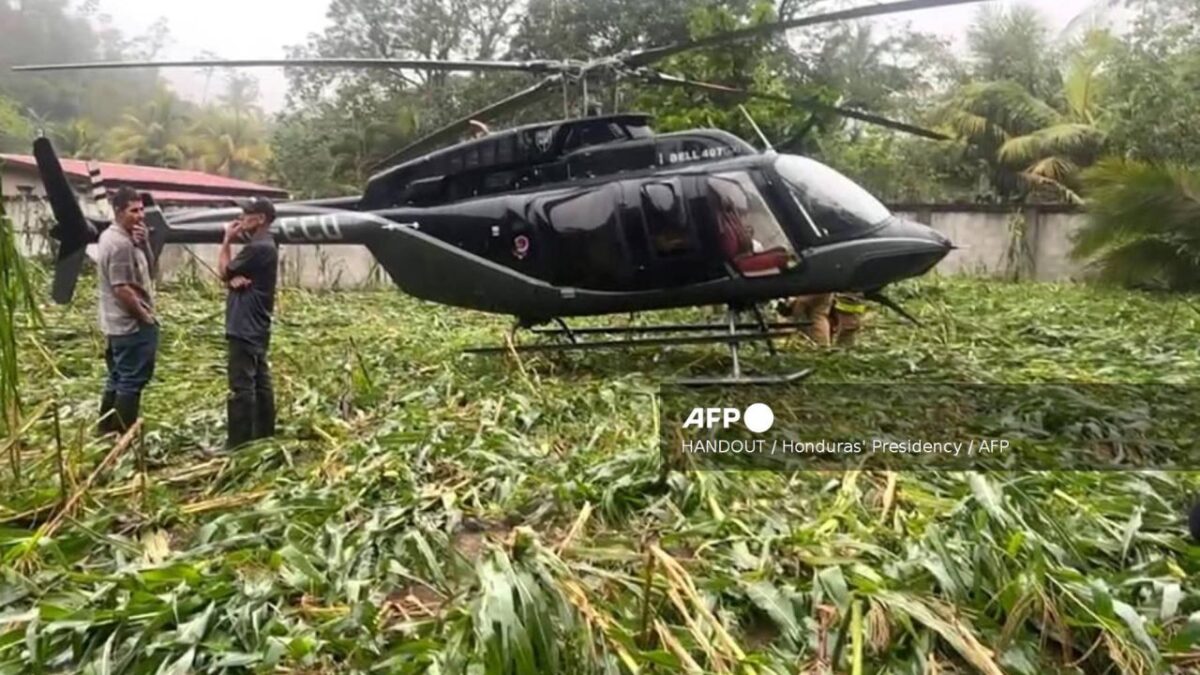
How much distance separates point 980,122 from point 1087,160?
2.29 meters

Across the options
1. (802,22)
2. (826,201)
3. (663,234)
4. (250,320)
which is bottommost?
(250,320)

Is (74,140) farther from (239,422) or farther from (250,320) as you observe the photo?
(239,422)

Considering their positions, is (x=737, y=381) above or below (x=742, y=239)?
below

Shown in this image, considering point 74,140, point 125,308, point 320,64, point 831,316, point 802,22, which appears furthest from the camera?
point 74,140

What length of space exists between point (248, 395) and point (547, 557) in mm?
2336

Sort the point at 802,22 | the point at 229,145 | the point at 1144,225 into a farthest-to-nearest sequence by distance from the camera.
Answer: the point at 229,145
the point at 1144,225
the point at 802,22

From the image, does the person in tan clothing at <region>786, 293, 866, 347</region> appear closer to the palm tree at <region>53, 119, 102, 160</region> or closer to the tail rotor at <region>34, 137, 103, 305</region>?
the tail rotor at <region>34, 137, 103, 305</region>

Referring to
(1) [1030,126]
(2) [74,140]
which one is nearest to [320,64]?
(1) [1030,126]

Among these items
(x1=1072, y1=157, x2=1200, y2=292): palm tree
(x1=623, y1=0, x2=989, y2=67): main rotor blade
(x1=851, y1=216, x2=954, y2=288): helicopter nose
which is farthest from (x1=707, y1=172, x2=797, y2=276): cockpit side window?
(x1=1072, y1=157, x2=1200, y2=292): palm tree

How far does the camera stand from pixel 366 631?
7.06 feet

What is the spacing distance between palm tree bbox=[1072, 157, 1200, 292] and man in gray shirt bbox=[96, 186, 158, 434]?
19.3ft

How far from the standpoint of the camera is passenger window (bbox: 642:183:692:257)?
18.0 ft

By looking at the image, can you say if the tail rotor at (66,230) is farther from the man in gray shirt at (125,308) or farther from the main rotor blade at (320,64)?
the man in gray shirt at (125,308)

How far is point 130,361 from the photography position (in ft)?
13.8
